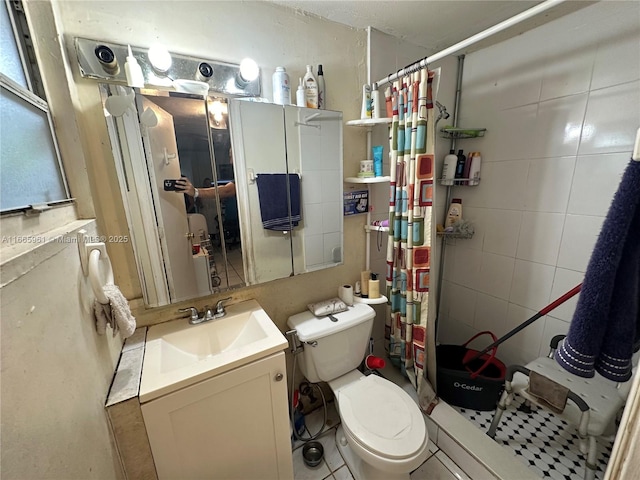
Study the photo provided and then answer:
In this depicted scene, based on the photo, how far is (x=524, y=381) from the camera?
133 cm

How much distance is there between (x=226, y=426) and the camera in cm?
95

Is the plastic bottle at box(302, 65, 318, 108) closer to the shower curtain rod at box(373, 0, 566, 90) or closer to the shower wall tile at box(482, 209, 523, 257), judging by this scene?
the shower curtain rod at box(373, 0, 566, 90)

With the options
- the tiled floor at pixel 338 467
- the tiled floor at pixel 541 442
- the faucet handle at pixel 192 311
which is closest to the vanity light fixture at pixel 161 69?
the faucet handle at pixel 192 311

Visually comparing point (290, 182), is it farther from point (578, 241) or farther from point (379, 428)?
point (578, 241)

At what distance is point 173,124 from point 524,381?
6.67 ft

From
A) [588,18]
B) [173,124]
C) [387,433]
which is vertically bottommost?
[387,433]

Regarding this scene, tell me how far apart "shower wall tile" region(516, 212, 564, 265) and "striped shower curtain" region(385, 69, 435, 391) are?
74cm

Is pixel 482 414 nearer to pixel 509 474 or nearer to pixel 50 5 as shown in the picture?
pixel 509 474

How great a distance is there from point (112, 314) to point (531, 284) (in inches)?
82.0

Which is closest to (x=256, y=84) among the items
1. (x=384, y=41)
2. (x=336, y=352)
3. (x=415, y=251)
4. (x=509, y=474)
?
(x=384, y=41)

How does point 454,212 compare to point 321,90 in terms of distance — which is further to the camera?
point 454,212

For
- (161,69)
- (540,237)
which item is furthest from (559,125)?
(161,69)

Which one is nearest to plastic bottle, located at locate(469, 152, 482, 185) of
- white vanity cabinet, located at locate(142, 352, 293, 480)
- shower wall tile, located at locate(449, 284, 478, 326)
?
shower wall tile, located at locate(449, 284, 478, 326)

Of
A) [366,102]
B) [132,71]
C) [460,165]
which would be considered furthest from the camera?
[460,165]
